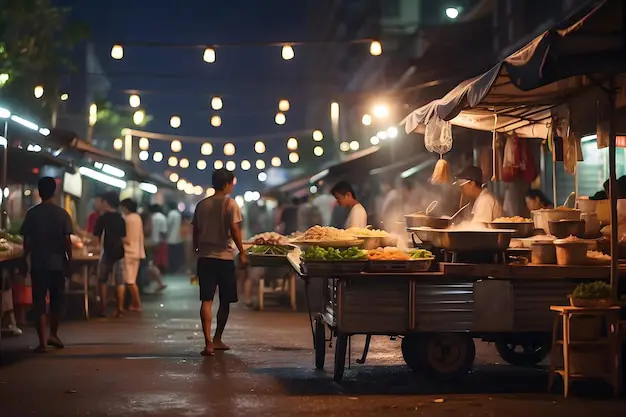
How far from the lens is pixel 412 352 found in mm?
10180

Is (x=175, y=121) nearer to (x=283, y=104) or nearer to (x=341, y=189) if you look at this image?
(x=283, y=104)

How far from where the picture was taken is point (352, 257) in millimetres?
9055

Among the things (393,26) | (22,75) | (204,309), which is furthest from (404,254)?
(393,26)

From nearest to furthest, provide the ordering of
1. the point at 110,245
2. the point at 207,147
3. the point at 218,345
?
the point at 218,345 → the point at 110,245 → the point at 207,147

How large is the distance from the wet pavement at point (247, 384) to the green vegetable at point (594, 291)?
939 mm

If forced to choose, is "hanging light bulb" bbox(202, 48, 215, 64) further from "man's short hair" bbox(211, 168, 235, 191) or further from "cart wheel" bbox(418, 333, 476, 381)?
"cart wheel" bbox(418, 333, 476, 381)

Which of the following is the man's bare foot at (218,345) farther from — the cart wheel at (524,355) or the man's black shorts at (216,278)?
the cart wheel at (524,355)

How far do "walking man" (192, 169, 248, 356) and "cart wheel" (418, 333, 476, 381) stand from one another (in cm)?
306

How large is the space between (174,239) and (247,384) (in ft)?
70.8

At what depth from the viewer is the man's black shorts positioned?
1156cm

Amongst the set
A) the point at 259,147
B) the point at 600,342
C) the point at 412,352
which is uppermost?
the point at 259,147

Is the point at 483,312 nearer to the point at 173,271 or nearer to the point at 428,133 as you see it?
the point at 428,133

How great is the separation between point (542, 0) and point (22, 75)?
13290 mm

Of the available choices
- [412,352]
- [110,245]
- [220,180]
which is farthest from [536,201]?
[110,245]
